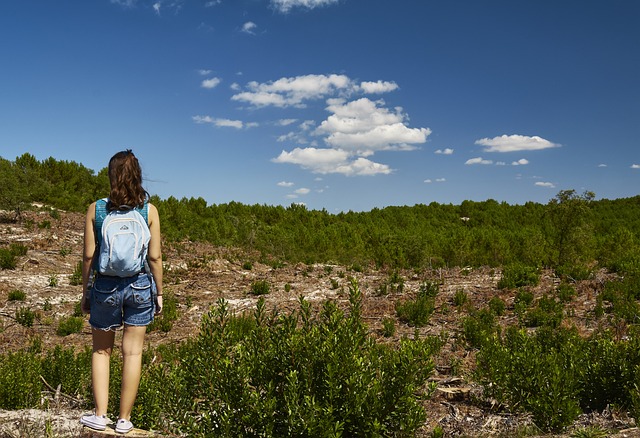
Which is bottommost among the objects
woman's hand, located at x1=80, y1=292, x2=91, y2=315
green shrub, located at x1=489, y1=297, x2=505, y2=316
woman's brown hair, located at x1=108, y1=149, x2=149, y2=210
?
green shrub, located at x1=489, y1=297, x2=505, y2=316

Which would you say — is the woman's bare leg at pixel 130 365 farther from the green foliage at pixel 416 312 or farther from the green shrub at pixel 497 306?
the green shrub at pixel 497 306

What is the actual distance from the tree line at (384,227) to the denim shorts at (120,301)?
1255 cm

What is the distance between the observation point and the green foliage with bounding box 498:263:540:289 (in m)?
12.2

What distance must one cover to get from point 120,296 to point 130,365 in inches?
22.8

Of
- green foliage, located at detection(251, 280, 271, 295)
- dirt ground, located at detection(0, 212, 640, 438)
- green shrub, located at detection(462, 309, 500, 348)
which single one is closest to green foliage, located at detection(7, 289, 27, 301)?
dirt ground, located at detection(0, 212, 640, 438)

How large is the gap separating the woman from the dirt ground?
54 cm

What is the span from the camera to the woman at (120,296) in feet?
11.1

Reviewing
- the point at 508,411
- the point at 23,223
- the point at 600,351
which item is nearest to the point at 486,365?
the point at 508,411

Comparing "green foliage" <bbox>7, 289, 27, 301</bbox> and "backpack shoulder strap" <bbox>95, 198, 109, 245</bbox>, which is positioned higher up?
"backpack shoulder strap" <bbox>95, 198, 109, 245</bbox>

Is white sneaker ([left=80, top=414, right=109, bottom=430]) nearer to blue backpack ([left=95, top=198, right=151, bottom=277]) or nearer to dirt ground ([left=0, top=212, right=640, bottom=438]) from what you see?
dirt ground ([left=0, top=212, right=640, bottom=438])

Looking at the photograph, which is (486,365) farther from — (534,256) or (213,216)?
(213,216)

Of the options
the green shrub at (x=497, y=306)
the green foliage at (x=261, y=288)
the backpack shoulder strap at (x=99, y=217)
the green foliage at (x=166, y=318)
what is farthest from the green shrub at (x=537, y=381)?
the green foliage at (x=261, y=288)

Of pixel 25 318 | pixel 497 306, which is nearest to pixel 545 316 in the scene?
pixel 497 306

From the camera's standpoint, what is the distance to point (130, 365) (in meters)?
3.56
